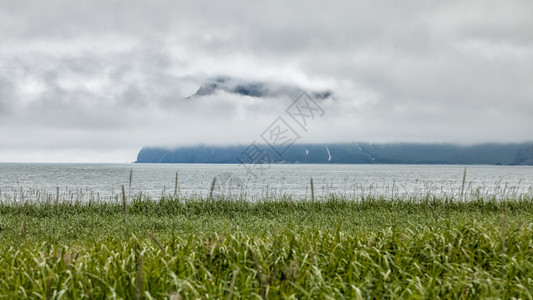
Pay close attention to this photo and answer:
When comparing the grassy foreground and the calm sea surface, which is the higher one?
the grassy foreground

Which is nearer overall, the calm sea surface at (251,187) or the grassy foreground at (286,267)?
the grassy foreground at (286,267)

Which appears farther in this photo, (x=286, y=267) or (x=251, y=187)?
(x=251, y=187)

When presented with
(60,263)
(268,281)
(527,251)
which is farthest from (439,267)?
(60,263)

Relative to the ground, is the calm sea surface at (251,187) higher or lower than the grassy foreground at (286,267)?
lower

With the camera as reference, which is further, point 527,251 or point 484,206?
point 484,206

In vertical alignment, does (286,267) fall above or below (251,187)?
above

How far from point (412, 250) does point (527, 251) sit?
5.52 ft

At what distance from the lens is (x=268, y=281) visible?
464cm

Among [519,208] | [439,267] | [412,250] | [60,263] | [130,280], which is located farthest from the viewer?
[519,208]

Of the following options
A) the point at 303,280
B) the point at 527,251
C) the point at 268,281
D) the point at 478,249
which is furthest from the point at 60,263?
the point at 527,251

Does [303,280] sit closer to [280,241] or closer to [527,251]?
[280,241]

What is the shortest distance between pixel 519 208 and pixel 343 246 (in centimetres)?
1184

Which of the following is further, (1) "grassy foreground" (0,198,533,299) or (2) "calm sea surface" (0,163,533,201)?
(2) "calm sea surface" (0,163,533,201)

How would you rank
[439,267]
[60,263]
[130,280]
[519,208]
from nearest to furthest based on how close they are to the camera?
[130,280] < [60,263] < [439,267] < [519,208]
